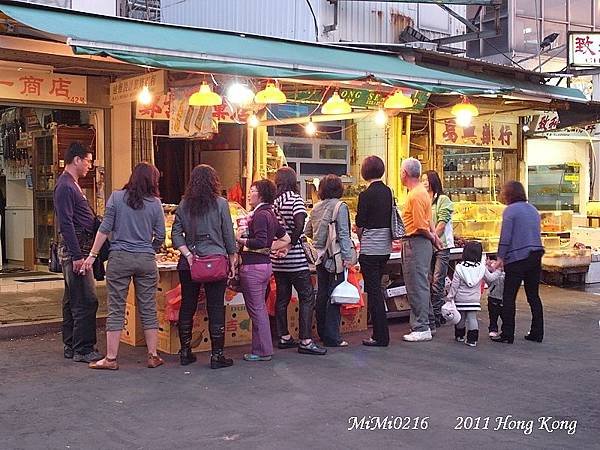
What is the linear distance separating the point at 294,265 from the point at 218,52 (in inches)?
92.7

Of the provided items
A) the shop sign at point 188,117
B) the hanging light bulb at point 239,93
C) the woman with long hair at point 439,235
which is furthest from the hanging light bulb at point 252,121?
the woman with long hair at point 439,235

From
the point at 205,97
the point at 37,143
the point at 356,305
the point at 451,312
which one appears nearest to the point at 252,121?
the point at 205,97

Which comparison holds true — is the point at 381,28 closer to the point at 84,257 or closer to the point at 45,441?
the point at 84,257

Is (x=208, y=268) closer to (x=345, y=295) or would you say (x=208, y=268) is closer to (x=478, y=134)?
(x=345, y=295)

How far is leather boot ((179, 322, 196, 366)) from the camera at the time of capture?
7.36 metres

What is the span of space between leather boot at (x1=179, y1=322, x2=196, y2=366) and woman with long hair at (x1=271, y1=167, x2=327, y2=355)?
1071 millimetres

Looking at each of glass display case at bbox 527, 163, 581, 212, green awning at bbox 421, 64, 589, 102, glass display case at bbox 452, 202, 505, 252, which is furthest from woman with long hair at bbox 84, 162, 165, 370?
glass display case at bbox 527, 163, 581, 212

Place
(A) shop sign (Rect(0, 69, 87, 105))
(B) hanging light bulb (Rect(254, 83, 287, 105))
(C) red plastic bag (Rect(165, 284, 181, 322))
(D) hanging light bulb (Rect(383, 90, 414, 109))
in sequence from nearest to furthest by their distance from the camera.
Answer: (C) red plastic bag (Rect(165, 284, 181, 322)) → (B) hanging light bulb (Rect(254, 83, 287, 105)) → (A) shop sign (Rect(0, 69, 87, 105)) → (D) hanging light bulb (Rect(383, 90, 414, 109))

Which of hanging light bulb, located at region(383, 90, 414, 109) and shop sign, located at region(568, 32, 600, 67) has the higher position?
shop sign, located at region(568, 32, 600, 67)

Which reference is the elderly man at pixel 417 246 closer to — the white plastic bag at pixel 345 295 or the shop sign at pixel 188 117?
the white plastic bag at pixel 345 295

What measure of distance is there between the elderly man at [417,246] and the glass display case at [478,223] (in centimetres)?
498

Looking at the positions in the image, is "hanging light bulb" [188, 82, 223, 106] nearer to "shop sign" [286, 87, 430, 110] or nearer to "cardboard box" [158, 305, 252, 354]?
"shop sign" [286, 87, 430, 110]

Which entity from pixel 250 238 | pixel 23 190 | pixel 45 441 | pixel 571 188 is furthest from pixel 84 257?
pixel 571 188

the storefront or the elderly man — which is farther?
the storefront
